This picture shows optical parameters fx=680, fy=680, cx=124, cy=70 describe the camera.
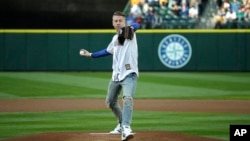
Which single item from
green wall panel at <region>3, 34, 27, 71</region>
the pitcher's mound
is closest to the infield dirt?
the pitcher's mound

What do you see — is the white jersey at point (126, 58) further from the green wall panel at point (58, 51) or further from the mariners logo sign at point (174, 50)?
the green wall panel at point (58, 51)

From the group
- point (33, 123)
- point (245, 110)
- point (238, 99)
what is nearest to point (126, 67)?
point (33, 123)

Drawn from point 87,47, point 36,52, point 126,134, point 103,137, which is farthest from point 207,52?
point 126,134

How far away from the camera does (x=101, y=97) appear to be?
665 inches

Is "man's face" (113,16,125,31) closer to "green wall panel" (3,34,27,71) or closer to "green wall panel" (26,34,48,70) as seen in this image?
"green wall panel" (26,34,48,70)

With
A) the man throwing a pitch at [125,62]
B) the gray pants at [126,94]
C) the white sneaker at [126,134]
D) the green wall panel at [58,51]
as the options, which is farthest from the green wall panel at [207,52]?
the white sneaker at [126,134]

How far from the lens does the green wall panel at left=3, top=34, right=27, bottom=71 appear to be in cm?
2548

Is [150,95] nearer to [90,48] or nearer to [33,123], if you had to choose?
[33,123]

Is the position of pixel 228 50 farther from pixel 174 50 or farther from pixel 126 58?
pixel 126 58

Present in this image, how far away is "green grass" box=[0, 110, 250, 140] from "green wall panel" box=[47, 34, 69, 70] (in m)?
12.2

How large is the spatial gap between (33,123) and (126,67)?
3.12 metres

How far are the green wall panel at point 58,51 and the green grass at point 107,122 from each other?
12171mm

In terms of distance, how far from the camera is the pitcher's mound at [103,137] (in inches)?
361

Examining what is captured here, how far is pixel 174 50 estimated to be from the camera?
25.2 metres
